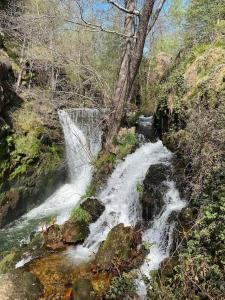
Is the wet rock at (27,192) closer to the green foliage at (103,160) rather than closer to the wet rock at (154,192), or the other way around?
the green foliage at (103,160)


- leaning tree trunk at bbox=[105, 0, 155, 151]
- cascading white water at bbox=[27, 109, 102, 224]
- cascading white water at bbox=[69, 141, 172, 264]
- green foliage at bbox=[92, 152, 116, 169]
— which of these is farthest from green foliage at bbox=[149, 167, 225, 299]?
cascading white water at bbox=[27, 109, 102, 224]

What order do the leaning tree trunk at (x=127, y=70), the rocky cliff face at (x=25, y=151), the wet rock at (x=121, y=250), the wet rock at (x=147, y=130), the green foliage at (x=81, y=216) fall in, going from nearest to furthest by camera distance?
the wet rock at (x=121, y=250) → the leaning tree trunk at (x=127, y=70) → the green foliage at (x=81, y=216) → the rocky cliff face at (x=25, y=151) → the wet rock at (x=147, y=130)

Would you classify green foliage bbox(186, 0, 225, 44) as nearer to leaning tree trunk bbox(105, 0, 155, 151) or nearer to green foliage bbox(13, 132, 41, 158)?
leaning tree trunk bbox(105, 0, 155, 151)

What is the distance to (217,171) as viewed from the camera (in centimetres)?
552

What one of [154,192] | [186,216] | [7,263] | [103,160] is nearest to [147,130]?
[103,160]

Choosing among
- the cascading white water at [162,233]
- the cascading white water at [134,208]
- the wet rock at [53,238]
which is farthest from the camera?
the wet rock at [53,238]

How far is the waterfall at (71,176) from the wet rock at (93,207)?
3.40ft

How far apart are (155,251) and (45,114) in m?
8.14

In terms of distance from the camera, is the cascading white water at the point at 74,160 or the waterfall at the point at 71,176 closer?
the waterfall at the point at 71,176

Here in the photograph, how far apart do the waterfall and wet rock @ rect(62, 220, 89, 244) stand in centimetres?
165

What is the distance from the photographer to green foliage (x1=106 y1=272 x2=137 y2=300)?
16.5 ft

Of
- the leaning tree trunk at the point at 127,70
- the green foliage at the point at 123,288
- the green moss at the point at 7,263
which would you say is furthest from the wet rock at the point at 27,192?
the green foliage at the point at 123,288

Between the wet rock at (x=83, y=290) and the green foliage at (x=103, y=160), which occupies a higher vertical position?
the green foliage at (x=103, y=160)

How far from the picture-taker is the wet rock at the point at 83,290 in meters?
5.33
